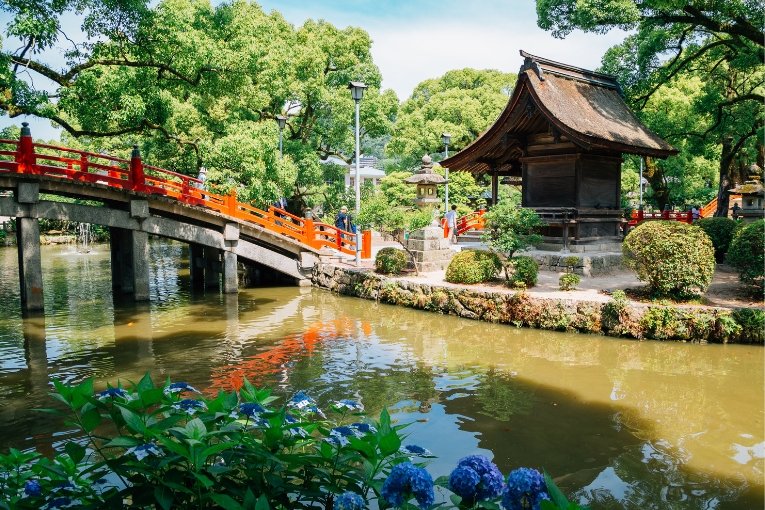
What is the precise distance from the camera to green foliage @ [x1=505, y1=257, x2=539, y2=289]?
607 inches

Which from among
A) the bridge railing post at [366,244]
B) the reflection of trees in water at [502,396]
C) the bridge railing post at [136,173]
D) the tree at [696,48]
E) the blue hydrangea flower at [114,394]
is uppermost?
the tree at [696,48]

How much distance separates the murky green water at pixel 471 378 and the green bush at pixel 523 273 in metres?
1.87

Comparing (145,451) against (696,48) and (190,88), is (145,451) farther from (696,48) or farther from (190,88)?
(696,48)

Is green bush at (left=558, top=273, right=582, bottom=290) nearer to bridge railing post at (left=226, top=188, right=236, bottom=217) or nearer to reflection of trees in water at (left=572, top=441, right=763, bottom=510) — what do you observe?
reflection of trees in water at (left=572, top=441, right=763, bottom=510)

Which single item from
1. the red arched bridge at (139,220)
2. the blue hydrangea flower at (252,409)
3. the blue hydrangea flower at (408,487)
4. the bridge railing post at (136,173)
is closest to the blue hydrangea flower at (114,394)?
the blue hydrangea flower at (252,409)

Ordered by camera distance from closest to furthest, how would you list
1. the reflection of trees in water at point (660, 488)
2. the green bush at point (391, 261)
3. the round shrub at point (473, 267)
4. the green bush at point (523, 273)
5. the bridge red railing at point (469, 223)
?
the reflection of trees in water at point (660, 488)
the green bush at point (523, 273)
the round shrub at point (473, 267)
the green bush at point (391, 261)
the bridge red railing at point (469, 223)

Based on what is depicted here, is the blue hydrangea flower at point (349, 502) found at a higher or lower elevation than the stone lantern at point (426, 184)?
lower

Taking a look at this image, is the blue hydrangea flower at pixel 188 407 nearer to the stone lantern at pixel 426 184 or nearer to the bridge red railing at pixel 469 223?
the stone lantern at pixel 426 184

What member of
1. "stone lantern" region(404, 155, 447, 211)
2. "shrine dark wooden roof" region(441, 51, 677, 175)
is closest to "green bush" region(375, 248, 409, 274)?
"stone lantern" region(404, 155, 447, 211)

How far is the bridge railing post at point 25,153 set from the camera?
1546 cm

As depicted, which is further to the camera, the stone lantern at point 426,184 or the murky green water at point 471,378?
the stone lantern at point 426,184

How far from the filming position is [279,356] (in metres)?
11.5

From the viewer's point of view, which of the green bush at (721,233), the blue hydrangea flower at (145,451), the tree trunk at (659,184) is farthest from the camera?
the tree trunk at (659,184)

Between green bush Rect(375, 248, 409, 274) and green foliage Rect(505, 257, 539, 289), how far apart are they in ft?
12.7
